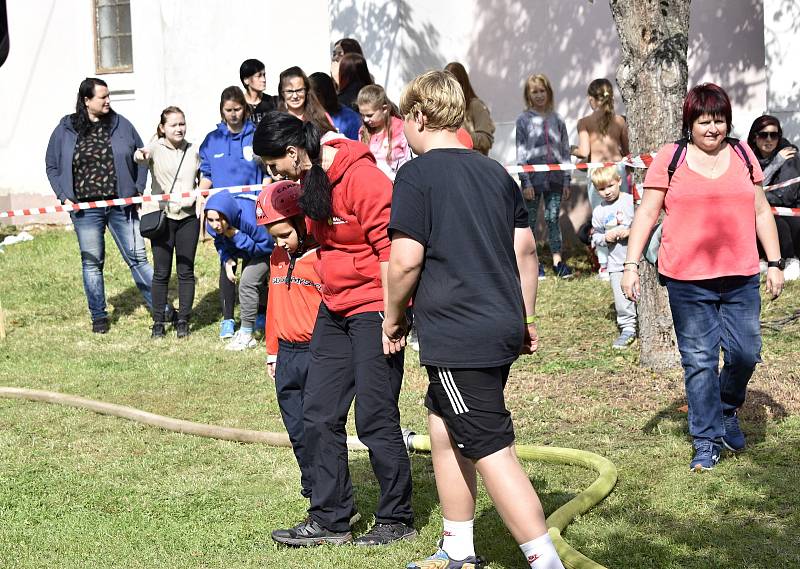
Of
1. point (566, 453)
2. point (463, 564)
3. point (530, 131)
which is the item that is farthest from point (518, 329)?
point (530, 131)

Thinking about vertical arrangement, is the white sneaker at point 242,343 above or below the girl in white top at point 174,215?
below

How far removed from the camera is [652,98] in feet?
28.2

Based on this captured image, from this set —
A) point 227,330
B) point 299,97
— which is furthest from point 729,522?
point 227,330

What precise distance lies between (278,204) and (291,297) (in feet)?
1.43

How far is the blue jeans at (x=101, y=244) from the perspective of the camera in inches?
458

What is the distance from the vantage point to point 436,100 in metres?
4.56

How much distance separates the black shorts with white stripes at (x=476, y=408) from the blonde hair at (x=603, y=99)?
28.4 ft

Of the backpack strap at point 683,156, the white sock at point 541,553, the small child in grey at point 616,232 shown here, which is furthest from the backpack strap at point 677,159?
the small child in grey at point 616,232

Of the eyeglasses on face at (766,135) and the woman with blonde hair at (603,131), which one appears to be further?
the woman with blonde hair at (603,131)

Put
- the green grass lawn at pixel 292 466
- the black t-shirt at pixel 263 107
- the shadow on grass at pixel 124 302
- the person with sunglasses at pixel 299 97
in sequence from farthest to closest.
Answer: the shadow on grass at pixel 124 302 → the black t-shirt at pixel 263 107 → the person with sunglasses at pixel 299 97 → the green grass lawn at pixel 292 466

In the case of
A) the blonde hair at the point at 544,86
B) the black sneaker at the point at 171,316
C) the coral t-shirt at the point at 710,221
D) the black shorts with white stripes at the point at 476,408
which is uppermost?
the blonde hair at the point at 544,86

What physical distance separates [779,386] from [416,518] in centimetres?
315

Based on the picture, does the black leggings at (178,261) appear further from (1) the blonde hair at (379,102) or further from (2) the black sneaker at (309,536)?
(2) the black sneaker at (309,536)

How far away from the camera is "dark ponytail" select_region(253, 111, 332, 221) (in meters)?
5.18
